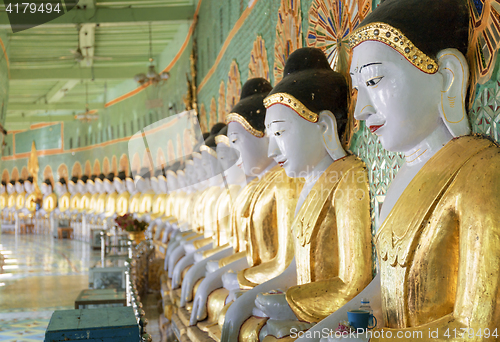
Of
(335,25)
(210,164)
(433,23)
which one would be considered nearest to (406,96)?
(433,23)

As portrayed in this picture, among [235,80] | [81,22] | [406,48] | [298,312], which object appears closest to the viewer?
[406,48]

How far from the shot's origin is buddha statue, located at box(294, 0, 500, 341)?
1.33 m

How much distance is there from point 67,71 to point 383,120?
12728 mm

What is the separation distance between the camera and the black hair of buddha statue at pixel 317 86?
2.37 metres

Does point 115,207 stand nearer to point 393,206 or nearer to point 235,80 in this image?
point 235,80

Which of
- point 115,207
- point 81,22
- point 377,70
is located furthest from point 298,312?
point 115,207

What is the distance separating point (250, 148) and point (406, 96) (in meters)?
1.79

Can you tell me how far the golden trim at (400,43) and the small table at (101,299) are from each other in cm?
294

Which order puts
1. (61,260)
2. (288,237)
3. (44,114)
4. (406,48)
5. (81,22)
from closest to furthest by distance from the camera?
(406,48), (288,237), (81,22), (61,260), (44,114)

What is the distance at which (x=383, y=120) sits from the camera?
1.64 metres

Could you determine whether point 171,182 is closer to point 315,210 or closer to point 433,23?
point 315,210

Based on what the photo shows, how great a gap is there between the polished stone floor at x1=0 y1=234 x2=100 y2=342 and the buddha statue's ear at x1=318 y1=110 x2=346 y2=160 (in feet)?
10.6

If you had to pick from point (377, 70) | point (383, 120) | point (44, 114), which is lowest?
point (383, 120)

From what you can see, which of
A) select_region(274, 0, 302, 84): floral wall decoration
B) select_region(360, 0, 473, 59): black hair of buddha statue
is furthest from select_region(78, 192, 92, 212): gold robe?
select_region(360, 0, 473, 59): black hair of buddha statue
